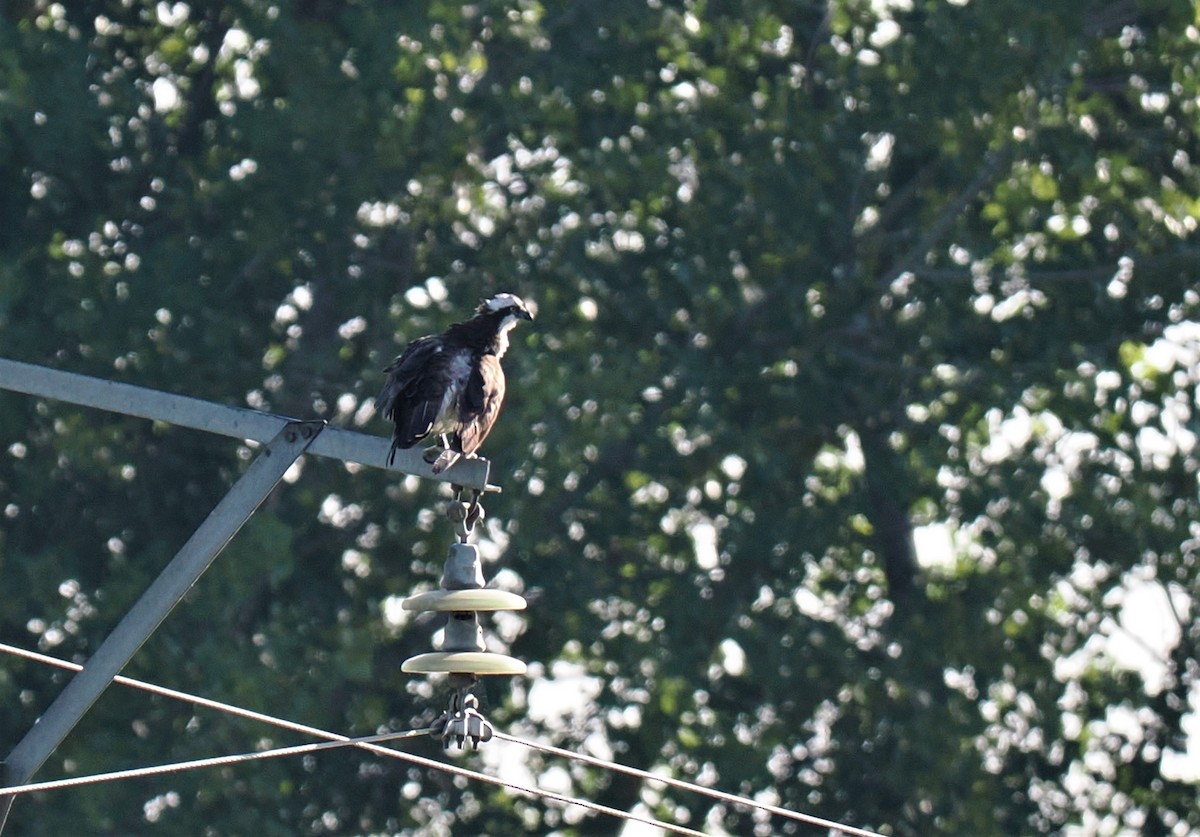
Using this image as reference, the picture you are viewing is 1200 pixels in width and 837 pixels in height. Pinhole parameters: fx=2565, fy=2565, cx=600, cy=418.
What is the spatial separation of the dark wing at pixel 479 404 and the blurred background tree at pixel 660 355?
7.29m

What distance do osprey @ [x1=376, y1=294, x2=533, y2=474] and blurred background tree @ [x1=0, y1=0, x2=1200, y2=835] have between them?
7164mm

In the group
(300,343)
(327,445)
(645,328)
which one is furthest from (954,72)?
(327,445)

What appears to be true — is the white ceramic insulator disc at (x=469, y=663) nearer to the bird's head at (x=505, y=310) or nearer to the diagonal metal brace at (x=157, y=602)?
the diagonal metal brace at (x=157, y=602)

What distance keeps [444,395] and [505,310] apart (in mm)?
2456

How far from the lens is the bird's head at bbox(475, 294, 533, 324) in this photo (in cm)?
1102

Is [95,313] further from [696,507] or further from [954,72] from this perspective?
[954,72]

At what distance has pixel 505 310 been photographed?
11.1m

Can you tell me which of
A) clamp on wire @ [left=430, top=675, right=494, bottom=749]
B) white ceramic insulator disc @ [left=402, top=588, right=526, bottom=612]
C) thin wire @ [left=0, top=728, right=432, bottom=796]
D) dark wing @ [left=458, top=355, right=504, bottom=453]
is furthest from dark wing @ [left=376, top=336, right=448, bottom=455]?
thin wire @ [left=0, top=728, right=432, bottom=796]

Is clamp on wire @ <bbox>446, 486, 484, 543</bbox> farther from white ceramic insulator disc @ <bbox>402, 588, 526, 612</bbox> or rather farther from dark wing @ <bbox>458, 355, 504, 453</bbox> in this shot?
dark wing @ <bbox>458, 355, 504, 453</bbox>

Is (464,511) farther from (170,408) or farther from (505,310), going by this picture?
(505,310)

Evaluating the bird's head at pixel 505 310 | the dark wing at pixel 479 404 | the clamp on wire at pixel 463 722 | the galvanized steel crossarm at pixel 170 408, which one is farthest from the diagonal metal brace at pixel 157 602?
the bird's head at pixel 505 310

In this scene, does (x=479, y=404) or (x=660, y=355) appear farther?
(x=660, y=355)

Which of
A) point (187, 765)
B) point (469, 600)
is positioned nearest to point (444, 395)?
point (469, 600)

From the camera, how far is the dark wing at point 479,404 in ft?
28.1
